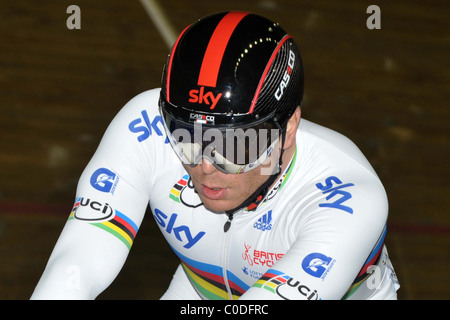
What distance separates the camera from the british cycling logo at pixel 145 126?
9.66ft

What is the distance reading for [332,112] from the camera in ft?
19.7

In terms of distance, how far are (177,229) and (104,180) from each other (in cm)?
45

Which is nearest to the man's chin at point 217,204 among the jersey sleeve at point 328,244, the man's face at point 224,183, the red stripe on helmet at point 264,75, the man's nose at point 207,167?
the man's face at point 224,183

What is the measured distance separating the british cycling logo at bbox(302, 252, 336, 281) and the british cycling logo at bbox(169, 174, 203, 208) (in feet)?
2.36

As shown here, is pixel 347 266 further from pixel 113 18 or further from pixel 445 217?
pixel 113 18

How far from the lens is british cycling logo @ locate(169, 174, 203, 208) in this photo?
3035 mm

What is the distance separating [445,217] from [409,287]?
2.44 ft

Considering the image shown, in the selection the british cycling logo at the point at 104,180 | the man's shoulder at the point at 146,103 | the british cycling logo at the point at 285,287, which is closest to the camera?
the british cycling logo at the point at 285,287

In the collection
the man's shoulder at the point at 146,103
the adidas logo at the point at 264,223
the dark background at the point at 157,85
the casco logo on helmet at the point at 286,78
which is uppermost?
the casco logo on helmet at the point at 286,78

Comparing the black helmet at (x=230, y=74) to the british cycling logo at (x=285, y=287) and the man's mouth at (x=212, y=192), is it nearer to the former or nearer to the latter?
the man's mouth at (x=212, y=192)

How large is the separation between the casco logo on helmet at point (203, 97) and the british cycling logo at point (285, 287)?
22.9 inches

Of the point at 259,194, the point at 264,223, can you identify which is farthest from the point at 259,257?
the point at 259,194
